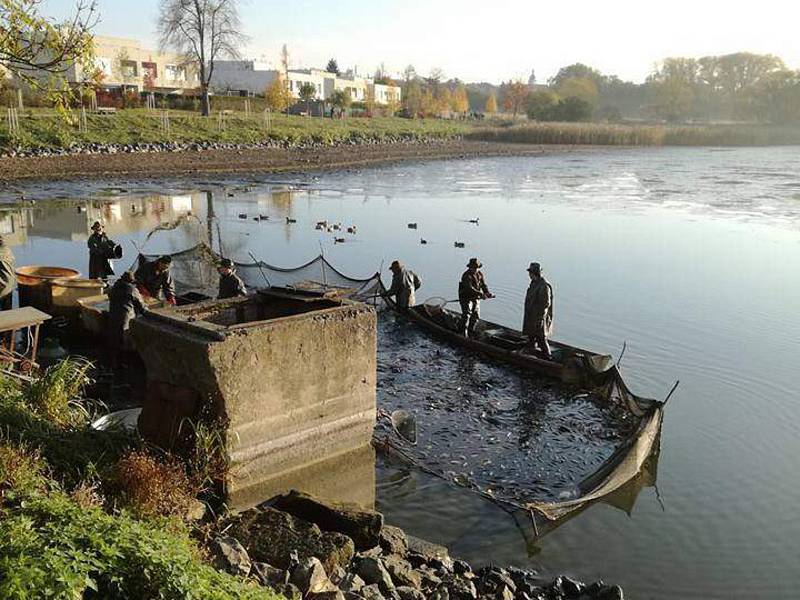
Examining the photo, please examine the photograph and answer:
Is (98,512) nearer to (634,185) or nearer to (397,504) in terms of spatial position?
(397,504)

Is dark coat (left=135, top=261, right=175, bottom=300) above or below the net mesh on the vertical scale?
above

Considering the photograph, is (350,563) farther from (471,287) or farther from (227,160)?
(227,160)

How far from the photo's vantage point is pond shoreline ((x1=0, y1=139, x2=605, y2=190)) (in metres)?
41.2

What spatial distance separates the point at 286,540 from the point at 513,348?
8.34 metres

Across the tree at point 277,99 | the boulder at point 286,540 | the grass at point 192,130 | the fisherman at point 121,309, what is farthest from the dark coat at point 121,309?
the tree at point 277,99

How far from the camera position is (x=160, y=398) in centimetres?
847

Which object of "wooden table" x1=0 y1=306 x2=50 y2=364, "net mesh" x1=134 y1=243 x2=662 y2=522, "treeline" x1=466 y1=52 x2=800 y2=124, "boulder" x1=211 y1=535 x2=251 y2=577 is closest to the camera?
"boulder" x1=211 y1=535 x2=251 y2=577

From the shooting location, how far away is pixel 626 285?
21.8 metres

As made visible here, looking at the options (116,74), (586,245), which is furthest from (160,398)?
(116,74)

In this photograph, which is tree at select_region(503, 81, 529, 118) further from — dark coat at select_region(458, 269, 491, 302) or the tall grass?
dark coat at select_region(458, 269, 491, 302)

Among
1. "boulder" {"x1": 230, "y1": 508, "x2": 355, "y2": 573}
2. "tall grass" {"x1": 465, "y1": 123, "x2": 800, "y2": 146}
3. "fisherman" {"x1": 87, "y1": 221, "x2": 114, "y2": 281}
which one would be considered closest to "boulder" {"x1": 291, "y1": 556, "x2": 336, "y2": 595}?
"boulder" {"x1": 230, "y1": 508, "x2": 355, "y2": 573}

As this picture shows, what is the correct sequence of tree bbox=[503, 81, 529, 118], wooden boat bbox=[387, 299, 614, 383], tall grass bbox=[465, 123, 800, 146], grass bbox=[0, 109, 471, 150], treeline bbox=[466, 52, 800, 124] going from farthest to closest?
tree bbox=[503, 81, 529, 118] → treeline bbox=[466, 52, 800, 124] → tall grass bbox=[465, 123, 800, 146] → grass bbox=[0, 109, 471, 150] → wooden boat bbox=[387, 299, 614, 383]

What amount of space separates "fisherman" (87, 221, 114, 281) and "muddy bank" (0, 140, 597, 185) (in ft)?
77.3

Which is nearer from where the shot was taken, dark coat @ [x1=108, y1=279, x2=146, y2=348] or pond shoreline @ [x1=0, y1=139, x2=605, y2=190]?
dark coat @ [x1=108, y1=279, x2=146, y2=348]
